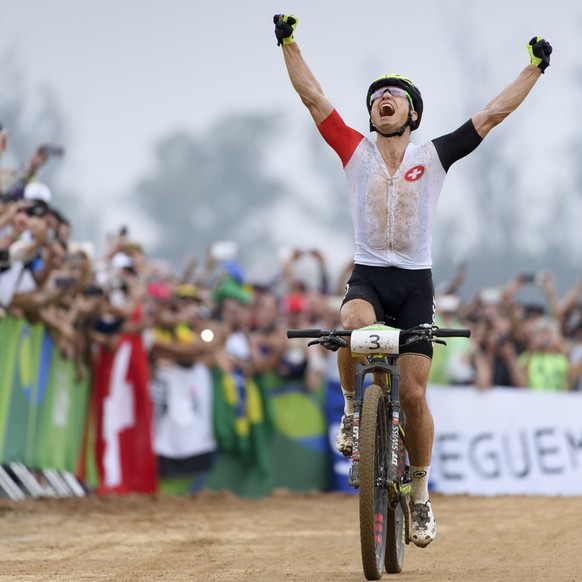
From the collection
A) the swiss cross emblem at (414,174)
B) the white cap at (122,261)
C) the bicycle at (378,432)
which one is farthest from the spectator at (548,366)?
the bicycle at (378,432)

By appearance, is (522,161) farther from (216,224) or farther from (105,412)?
(105,412)

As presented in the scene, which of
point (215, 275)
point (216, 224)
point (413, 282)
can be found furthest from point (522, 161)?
point (413, 282)

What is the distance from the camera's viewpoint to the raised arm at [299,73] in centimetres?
927

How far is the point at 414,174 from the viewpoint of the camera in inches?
361

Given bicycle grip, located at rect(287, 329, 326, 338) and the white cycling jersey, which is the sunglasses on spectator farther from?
bicycle grip, located at rect(287, 329, 326, 338)

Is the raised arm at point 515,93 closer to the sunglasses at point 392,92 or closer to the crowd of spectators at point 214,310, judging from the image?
the sunglasses at point 392,92

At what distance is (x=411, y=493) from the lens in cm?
914

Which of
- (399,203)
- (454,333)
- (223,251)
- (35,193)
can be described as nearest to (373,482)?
(454,333)

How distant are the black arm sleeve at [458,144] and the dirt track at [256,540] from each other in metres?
2.47

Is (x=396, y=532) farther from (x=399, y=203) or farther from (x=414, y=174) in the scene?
(x=414, y=174)

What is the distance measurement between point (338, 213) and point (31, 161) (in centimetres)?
4899

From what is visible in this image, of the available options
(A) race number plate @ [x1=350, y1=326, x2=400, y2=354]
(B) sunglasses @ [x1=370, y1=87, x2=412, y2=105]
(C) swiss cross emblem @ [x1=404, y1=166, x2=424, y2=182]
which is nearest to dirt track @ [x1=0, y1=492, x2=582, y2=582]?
(A) race number plate @ [x1=350, y1=326, x2=400, y2=354]

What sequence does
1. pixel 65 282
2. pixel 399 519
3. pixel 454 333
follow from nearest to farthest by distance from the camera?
pixel 454 333 → pixel 399 519 → pixel 65 282

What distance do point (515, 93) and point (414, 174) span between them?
31.7 inches
